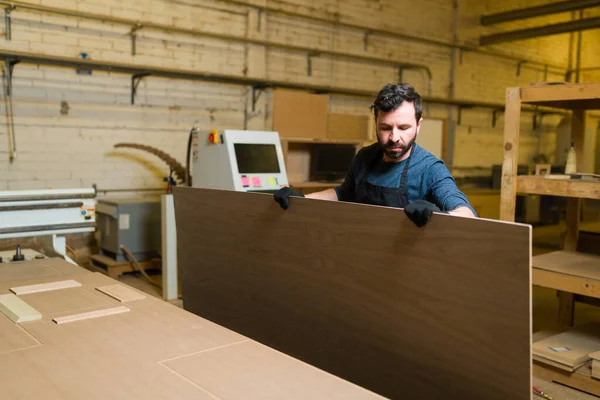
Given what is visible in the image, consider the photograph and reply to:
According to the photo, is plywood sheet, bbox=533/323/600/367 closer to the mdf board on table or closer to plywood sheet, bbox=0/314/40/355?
the mdf board on table

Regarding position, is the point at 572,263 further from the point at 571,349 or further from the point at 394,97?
the point at 394,97

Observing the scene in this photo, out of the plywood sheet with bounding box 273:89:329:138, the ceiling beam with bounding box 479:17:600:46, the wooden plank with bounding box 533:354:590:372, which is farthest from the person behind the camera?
the ceiling beam with bounding box 479:17:600:46

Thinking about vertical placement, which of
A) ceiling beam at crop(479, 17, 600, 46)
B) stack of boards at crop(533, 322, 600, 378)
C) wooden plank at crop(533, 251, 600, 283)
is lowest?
stack of boards at crop(533, 322, 600, 378)

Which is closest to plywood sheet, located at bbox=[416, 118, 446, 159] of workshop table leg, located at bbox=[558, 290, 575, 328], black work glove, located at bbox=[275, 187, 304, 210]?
workshop table leg, located at bbox=[558, 290, 575, 328]

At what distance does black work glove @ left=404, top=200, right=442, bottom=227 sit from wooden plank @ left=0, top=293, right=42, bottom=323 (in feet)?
4.01

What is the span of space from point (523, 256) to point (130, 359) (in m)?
1.00

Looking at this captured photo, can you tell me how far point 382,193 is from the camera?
2.11 metres

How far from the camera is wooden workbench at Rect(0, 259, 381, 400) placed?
1265 millimetres

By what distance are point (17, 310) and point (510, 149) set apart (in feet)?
8.05

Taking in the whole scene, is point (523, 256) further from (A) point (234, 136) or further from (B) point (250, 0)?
(B) point (250, 0)

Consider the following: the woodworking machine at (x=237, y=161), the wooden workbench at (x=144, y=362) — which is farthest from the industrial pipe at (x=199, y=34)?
the wooden workbench at (x=144, y=362)

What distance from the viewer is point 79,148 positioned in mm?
4930

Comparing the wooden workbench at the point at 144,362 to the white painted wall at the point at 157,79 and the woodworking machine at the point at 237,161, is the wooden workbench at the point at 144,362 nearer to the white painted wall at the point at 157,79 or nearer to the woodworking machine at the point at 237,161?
the woodworking machine at the point at 237,161

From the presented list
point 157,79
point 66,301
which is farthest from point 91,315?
point 157,79
